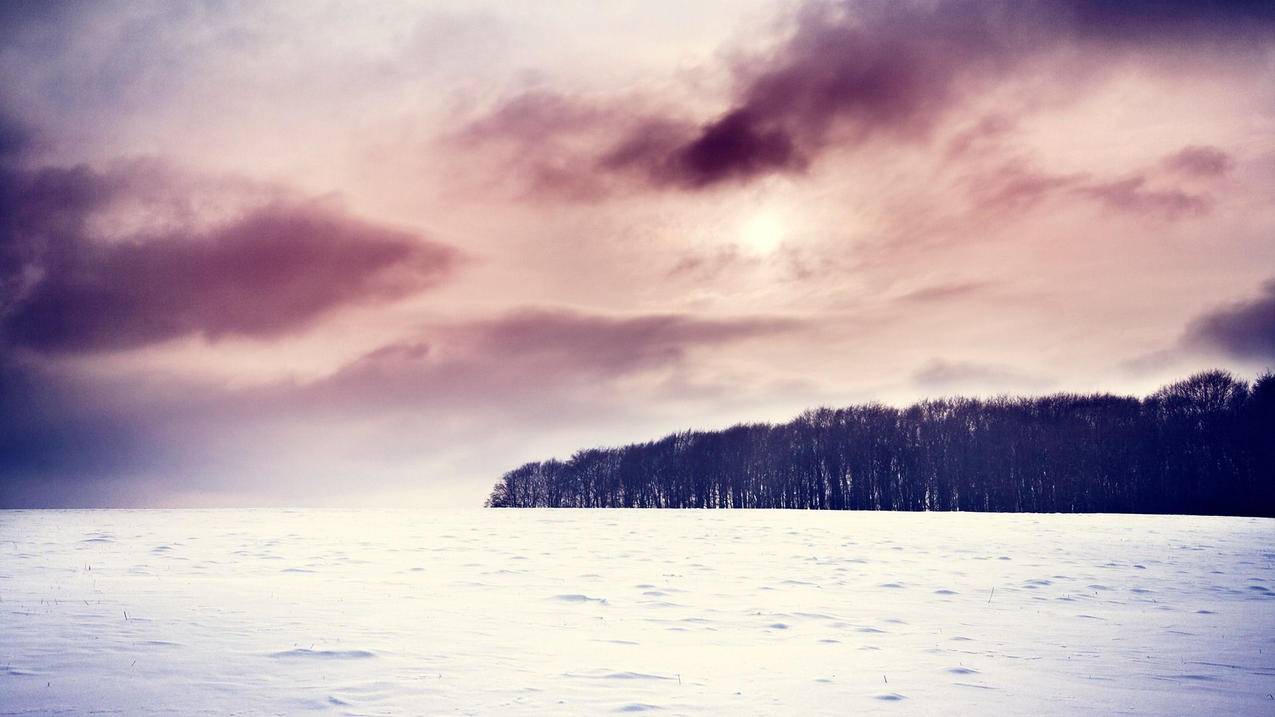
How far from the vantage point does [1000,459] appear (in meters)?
74.5

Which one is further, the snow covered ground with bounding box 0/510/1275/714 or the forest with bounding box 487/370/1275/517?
the forest with bounding box 487/370/1275/517

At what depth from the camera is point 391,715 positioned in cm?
539

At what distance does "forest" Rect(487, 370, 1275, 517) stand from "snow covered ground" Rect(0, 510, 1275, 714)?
5725 cm

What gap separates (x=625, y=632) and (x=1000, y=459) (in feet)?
248

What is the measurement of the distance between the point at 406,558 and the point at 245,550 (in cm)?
502

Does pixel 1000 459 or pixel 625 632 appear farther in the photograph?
pixel 1000 459

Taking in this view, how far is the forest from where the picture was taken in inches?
2537

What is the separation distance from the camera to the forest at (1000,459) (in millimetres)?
64438

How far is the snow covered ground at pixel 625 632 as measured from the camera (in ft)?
20.1

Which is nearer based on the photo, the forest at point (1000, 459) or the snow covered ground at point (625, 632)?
the snow covered ground at point (625, 632)

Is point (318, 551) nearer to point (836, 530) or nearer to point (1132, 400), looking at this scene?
point (836, 530)

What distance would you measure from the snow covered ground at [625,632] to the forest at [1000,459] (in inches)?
2254

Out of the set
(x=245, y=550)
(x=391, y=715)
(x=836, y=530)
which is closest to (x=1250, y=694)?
(x=391, y=715)

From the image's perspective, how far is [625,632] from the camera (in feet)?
29.5
